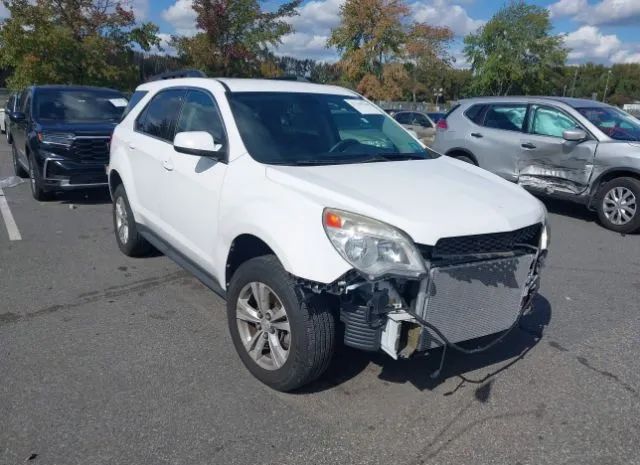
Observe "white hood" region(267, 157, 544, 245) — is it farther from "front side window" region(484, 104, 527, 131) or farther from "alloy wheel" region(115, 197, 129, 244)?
"front side window" region(484, 104, 527, 131)

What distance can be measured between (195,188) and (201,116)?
0.65m

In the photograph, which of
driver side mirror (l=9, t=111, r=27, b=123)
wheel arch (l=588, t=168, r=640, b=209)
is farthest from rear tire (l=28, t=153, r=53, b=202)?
wheel arch (l=588, t=168, r=640, b=209)

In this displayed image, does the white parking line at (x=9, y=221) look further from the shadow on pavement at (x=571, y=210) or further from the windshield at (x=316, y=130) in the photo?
the shadow on pavement at (x=571, y=210)

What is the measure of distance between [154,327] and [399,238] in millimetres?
2234

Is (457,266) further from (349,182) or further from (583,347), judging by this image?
(583,347)

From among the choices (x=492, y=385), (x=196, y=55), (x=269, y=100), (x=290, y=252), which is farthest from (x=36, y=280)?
(x=196, y=55)

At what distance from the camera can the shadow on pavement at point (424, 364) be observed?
11.3ft

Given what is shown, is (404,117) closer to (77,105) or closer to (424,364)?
(77,105)

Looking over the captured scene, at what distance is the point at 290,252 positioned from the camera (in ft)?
9.54

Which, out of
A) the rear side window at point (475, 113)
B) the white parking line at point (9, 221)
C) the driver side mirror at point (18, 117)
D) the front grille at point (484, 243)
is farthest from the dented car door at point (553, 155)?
the driver side mirror at point (18, 117)

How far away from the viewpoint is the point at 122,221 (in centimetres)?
571

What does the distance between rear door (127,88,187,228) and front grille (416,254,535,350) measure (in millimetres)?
2526

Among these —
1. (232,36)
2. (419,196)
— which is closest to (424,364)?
(419,196)

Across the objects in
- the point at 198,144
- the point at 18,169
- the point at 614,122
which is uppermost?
the point at 614,122
